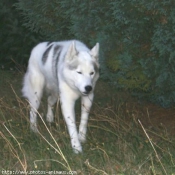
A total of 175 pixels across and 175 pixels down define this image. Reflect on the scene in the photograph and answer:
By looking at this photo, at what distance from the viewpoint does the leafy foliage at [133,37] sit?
7.43 meters

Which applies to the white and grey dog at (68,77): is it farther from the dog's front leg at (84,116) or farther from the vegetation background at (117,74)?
the vegetation background at (117,74)

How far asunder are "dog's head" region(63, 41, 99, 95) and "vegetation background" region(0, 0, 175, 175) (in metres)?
0.36

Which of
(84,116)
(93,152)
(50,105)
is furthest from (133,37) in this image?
(93,152)

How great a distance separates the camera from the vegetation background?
6.12 m

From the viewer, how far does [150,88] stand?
8469mm

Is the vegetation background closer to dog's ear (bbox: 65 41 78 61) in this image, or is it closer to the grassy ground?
the grassy ground

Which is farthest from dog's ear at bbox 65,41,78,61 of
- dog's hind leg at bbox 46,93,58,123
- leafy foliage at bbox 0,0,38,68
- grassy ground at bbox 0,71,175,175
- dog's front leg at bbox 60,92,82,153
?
leafy foliage at bbox 0,0,38,68

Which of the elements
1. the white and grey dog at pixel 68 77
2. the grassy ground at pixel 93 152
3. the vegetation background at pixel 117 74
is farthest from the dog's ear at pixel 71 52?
the grassy ground at pixel 93 152

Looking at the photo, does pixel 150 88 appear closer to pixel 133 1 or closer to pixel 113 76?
pixel 113 76

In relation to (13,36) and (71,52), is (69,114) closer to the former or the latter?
(71,52)

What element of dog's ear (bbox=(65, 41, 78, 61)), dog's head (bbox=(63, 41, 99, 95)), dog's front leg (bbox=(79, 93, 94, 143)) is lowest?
dog's front leg (bbox=(79, 93, 94, 143))

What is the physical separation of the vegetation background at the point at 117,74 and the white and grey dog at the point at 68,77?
0.18m

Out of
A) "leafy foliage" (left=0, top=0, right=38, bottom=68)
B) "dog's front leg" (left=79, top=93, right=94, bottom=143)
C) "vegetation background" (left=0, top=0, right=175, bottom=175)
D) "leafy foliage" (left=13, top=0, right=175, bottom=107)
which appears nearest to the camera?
"vegetation background" (left=0, top=0, right=175, bottom=175)

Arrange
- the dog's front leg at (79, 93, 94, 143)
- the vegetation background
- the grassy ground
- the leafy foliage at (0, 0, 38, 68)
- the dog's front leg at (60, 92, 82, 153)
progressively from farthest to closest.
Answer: the leafy foliage at (0, 0, 38, 68), the dog's front leg at (79, 93, 94, 143), the dog's front leg at (60, 92, 82, 153), the vegetation background, the grassy ground
